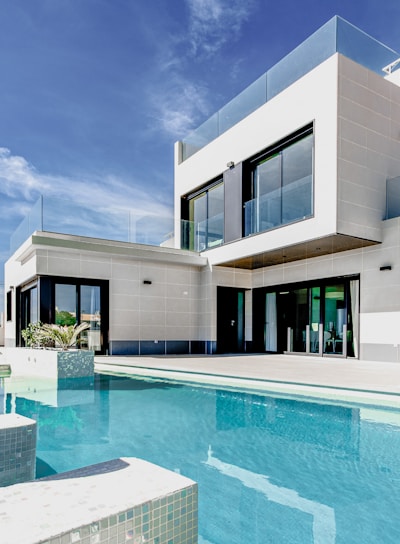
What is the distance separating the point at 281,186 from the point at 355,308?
417 centimetres

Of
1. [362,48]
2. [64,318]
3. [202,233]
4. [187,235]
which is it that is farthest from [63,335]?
[362,48]

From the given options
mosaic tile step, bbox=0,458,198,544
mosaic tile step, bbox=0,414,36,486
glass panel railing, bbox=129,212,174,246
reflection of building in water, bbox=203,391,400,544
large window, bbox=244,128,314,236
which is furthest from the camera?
glass panel railing, bbox=129,212,174,246

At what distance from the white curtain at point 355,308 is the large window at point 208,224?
14.8 feet

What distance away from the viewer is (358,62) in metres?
10.6

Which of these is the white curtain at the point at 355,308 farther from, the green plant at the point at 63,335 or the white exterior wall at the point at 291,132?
the green plant at the point at 63,335

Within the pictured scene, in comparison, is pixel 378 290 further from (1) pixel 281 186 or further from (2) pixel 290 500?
(2) pixel 290 500

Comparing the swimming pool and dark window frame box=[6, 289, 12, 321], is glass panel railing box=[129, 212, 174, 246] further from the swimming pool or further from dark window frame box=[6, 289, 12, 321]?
dark window frame box=[6, 289, 12, 321]

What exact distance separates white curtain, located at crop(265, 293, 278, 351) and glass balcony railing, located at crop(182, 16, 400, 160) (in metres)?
6.28

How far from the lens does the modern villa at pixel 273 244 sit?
10438 millimetres

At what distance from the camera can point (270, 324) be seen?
1463 centimetres

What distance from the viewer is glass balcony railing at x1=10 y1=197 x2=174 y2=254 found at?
12.3 m

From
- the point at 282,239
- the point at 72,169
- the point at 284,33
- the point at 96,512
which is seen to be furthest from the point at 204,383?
the point at 72,169

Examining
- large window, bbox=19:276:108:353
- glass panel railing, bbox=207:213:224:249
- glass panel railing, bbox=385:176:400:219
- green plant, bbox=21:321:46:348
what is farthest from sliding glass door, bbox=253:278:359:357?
green plant, bbox=21:321:46:348

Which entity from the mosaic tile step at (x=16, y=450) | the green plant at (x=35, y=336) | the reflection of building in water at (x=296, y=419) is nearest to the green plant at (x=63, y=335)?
the green plant at (x=35, y=336)
